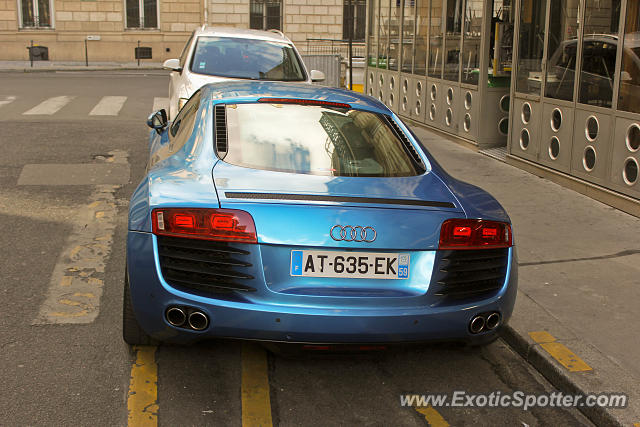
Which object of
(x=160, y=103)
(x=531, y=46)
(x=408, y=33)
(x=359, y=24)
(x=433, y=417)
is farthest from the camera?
(x=359, y=24)

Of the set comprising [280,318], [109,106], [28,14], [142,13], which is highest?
[142,13]

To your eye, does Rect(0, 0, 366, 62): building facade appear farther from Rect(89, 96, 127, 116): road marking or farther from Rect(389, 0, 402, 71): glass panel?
Rect(389, 0, 402, 71): glass panel

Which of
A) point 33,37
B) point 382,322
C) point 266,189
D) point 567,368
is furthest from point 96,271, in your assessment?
point 33,37

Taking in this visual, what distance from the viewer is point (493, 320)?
13.0 feet

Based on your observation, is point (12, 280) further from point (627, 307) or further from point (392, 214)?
point (627, 307)

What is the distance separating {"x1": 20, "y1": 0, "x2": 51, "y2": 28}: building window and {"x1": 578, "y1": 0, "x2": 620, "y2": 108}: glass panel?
32.7 m

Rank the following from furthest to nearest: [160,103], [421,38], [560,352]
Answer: [160,103] → [421,38] → [560,352]

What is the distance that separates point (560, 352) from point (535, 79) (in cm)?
583

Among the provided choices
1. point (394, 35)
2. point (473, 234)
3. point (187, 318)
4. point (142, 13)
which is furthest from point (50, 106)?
point (142, 13)

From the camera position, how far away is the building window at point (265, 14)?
3825 cm

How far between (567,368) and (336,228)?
1528 mm

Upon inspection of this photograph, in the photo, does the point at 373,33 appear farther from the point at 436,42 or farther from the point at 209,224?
the point at 209,224

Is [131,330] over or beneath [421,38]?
beneath

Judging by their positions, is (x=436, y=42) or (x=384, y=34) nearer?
(x=436, y=42)
